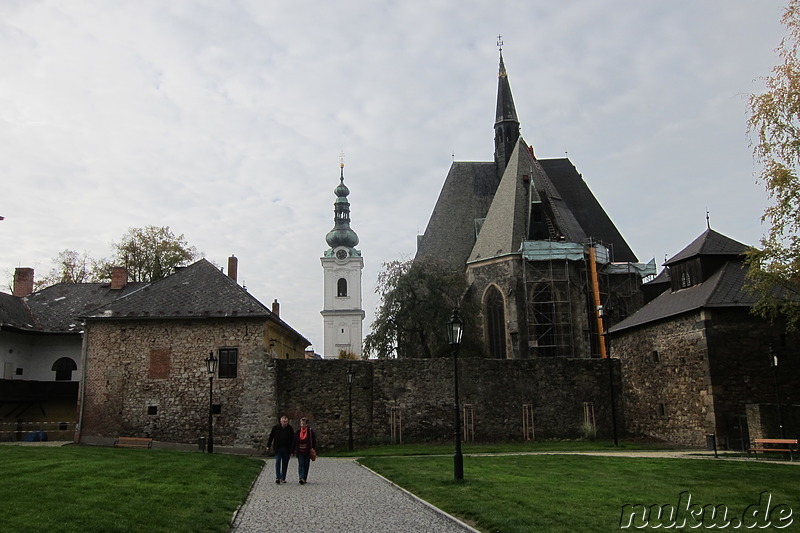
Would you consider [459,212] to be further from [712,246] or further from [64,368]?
[64,368]

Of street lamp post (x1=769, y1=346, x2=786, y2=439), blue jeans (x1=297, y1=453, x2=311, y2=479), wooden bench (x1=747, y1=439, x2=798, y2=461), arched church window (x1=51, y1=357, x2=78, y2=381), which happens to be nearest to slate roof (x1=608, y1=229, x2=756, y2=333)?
street lamp post (x1=769, y1=346, x2=786, y2=439)

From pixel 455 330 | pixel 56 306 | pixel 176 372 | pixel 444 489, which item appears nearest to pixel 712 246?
pixel 455 330

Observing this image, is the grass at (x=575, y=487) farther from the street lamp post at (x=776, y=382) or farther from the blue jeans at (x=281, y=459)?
the street lamp post at (x=776, y=382)

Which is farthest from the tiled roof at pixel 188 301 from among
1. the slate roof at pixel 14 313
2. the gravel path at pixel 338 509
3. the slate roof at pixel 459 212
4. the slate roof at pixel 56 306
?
the slate roof at pixel 459 212

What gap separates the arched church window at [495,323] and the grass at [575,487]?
22941mm

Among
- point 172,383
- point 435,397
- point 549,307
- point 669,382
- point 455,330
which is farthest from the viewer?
point 549,307

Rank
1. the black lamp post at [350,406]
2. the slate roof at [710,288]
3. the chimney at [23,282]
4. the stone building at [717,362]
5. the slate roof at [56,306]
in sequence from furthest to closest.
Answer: the chimney at [23,282] → the slate roof at [56,306] → the black lamp post at [350,406] → the slate roof at [710,288] → the stone building at [717,362]

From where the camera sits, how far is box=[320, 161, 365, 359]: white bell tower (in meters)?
88.8

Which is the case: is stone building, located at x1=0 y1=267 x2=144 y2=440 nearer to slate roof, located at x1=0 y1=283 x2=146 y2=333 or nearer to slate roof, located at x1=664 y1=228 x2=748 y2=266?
slate roof, located at x1=0 y1=283 x2=146 y2=333

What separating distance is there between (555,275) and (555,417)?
14047 millimetres

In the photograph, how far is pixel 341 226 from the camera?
91562mm

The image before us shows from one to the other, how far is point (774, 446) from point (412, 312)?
2155 centimetres

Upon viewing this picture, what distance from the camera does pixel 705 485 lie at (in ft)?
44.2

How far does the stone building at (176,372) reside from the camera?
2705 cm
